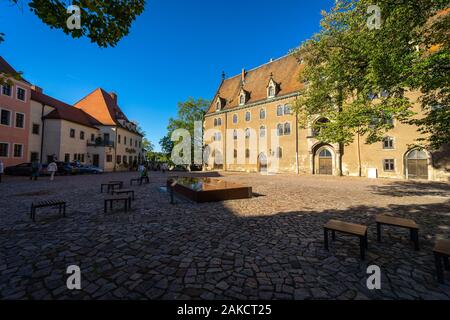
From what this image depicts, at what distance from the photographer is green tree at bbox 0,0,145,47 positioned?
4402 millimetres

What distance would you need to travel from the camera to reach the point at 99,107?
3759 centimetres

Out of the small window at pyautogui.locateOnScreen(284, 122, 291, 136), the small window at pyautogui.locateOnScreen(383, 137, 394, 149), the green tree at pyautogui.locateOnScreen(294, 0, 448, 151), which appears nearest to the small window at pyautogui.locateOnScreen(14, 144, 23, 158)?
the green tree at pyautogui.locateOnScreen(294, 0, 448, 151)

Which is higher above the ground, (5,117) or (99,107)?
(99,107)

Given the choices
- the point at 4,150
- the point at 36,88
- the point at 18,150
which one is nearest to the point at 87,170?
the point at 18,150

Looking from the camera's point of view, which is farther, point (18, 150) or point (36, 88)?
point (36, 88)

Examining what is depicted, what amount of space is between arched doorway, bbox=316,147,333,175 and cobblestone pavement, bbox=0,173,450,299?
70.6ft

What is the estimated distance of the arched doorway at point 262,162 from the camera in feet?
111

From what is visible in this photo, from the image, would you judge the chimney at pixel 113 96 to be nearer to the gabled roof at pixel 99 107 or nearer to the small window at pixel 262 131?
the gabled roof at pixel 99 107

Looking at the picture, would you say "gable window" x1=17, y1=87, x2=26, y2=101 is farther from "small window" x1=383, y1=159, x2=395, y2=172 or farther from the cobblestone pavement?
"small window" x1=383, y1=159, x2=395, y2=172

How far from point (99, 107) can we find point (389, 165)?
153ft

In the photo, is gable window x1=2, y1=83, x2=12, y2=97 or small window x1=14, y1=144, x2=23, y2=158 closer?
gable window x1=2, y1=83, x2=12, y2=97

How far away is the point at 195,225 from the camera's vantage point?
19.4 feet

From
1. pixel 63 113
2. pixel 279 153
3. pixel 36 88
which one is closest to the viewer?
pixel 63 113

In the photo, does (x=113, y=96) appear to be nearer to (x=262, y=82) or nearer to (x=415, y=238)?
(x=262, y=82)
